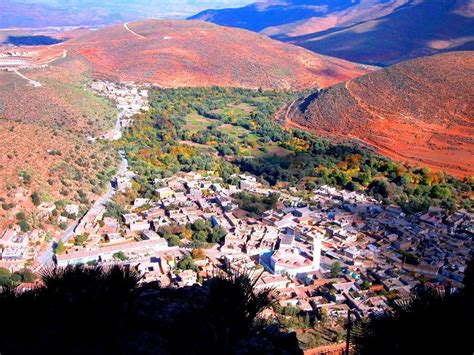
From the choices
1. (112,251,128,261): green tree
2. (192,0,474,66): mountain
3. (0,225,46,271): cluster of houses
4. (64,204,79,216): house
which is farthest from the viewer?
(192,0,474,66): mountain

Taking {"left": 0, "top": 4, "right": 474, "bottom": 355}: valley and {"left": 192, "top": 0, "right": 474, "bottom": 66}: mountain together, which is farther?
{"left": 192, "top": 0, "right": 474, "bottom": 66}: mountain

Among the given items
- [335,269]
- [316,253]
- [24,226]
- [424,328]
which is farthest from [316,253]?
[424,328]

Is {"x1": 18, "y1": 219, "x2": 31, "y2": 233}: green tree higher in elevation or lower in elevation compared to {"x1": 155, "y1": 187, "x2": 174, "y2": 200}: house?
higher

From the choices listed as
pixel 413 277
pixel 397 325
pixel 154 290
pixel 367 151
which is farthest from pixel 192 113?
pixel 397 325

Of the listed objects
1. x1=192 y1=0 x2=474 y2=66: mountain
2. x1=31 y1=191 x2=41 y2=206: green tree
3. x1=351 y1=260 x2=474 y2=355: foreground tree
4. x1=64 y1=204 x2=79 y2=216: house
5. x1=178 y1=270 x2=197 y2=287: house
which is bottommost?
x1=178 y1=270 x2=197 y2=287: house

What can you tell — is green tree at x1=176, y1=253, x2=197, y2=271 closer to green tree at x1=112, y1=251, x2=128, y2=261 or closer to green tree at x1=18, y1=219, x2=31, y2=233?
green tree at x1=112, y1=251, x2=128, y2=261

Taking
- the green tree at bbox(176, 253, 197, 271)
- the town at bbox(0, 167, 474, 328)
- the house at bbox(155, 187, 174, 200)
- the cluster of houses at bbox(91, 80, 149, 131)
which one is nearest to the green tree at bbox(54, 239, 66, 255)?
the town at bbox(0, 167, 474, 328)
